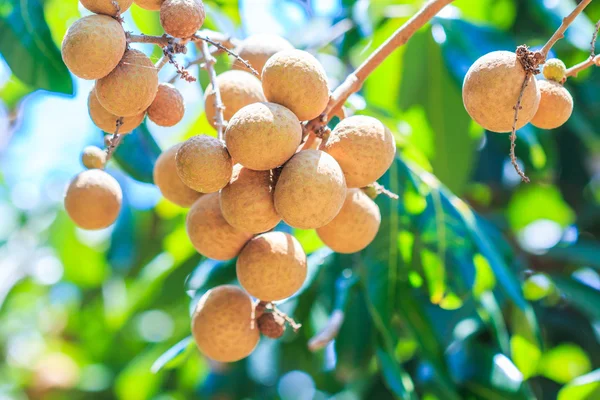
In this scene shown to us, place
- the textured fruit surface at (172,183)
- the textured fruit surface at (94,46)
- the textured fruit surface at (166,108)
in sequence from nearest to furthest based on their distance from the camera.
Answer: the textured fruit surface at (94,46), the textured fruit surface at (166,108), the textured fruit surface at (172,183)

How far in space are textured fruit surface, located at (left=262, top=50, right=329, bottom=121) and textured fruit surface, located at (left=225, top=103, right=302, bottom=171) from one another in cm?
4

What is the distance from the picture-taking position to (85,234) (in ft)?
8.37

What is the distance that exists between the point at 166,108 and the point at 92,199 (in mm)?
221

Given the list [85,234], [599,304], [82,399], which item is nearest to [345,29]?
[599,304]

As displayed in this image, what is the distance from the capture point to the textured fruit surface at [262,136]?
0.76m

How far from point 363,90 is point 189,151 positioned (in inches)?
44.2

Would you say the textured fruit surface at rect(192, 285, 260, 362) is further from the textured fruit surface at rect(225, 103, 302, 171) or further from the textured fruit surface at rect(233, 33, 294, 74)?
the textured fruit surface at rect(233, 33, 294, 74)

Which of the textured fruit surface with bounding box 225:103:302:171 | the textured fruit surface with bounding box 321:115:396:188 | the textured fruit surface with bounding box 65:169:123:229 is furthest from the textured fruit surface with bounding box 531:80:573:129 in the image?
the textured fruit surface with bounding box 65:169:123:229

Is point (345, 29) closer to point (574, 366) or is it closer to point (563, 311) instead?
point (563, 311)

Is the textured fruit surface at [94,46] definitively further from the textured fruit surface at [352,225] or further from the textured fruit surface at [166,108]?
the textured fruit surface at [352,225]

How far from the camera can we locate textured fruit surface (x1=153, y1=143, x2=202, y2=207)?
991mm

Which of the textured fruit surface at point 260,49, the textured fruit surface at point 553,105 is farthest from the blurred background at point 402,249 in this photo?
the textured fruit surface at point 553,105

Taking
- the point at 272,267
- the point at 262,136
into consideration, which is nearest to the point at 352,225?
the point at 272,267

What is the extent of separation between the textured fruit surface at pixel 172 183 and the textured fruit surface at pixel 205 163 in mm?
189
